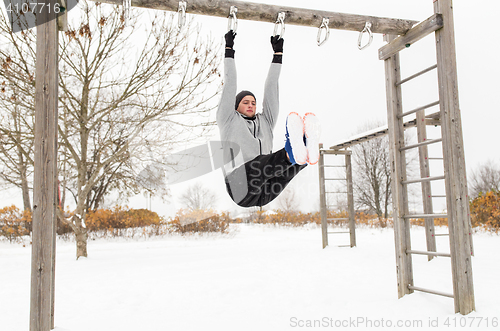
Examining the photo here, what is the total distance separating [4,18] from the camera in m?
6.38

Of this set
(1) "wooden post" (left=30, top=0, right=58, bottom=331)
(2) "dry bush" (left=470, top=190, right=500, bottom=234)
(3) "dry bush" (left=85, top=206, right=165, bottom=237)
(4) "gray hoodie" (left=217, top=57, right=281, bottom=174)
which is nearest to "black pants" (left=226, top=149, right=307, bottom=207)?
(4) "gray hoodie" (left=217, top=57, right=281, bottom=174)

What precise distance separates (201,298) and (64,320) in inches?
52.2

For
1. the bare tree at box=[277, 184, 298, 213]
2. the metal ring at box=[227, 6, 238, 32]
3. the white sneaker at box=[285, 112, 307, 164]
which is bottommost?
the bare tree at box=[277, 184, 298, 213]

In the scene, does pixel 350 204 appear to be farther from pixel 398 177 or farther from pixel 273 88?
pixel 273 88

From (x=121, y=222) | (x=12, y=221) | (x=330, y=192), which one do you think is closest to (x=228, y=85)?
(x=330, y=192)

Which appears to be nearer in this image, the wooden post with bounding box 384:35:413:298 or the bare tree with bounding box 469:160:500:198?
the wooden post with bounding box 384:35:413:298

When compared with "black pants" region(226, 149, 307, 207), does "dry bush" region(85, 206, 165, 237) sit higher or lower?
lower

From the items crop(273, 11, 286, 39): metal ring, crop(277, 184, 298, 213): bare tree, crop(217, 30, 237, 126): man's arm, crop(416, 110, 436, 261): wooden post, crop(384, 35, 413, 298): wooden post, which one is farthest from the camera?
crop(277, 184, 298, 213): bare tree

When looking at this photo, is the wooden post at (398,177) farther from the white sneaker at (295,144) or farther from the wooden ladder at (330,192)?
the wooden ladder at (330,192)

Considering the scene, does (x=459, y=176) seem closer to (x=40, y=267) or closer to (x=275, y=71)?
(x=275, y=71)

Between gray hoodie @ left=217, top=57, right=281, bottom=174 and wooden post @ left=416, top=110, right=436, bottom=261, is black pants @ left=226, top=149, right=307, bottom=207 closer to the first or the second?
gray hoodie @ left=217, top=57, right=281, bottom=174

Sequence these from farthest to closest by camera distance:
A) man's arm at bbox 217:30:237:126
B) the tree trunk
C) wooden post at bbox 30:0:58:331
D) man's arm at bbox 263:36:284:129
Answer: the tree trunk → man's arm at bbox 263:36:284:129 → man's arm at bbox 217:30:237:126 → wooden post at bbox 30:0:58:331

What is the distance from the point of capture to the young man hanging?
2.68 meters

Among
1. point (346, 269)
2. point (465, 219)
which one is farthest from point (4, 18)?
point (465, 219)
